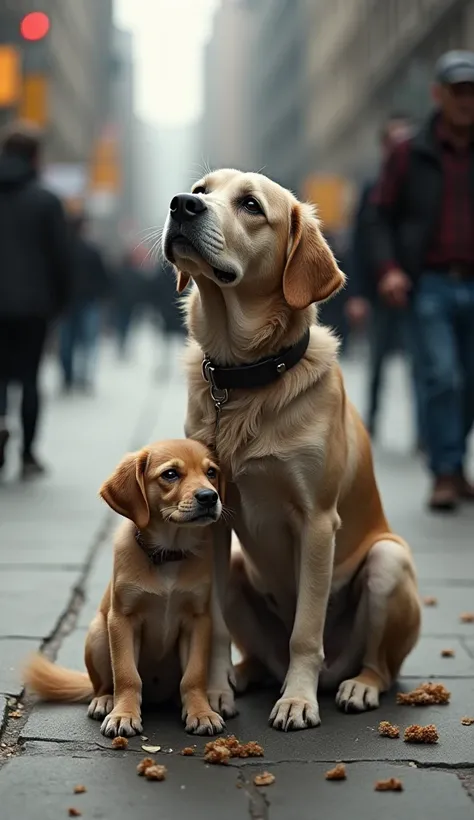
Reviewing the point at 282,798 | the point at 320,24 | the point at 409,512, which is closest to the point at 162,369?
the point at 409,512

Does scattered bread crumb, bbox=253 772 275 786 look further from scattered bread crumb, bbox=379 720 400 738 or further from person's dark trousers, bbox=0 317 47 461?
person's dark trousers, bbox=0 317 47 461

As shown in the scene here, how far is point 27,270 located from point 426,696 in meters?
6.57

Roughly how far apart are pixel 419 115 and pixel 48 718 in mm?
25360

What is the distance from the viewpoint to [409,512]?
8.25m

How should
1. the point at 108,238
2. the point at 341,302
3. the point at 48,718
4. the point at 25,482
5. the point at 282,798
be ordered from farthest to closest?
the point at 108,238 → the point at 341,302 → the point at 25,482 → the point at 48,718 → the point at 282,798

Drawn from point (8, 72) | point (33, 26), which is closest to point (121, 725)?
point (8, 72)

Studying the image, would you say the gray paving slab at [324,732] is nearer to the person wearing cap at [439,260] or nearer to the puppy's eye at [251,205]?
the puppy's eye at [251,205]

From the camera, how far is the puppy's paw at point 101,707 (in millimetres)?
4008

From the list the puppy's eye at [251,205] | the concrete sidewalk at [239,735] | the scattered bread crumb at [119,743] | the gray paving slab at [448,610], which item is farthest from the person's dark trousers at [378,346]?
the scattered bread crumb at [119,743]

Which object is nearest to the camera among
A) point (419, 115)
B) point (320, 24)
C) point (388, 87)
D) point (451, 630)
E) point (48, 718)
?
point (48, 718)

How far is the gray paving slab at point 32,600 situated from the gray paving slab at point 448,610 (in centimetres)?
157

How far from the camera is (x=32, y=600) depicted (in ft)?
18.7

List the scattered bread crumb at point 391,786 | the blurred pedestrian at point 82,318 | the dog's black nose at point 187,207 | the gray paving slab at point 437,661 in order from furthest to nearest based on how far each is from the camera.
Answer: the blurred pedestrian at point 82,318 < the gray paving slab at point 437,661 < the dog's black nose at point 187,207 < the scattered bread crumb at point 391,786

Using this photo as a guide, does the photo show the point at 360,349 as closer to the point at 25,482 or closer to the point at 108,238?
the point at 25,482
